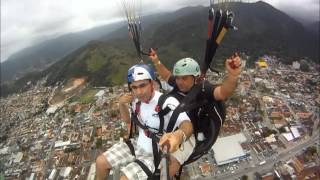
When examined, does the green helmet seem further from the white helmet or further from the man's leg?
the man's leg

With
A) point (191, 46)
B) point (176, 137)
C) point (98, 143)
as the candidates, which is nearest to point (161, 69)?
point (176, 137)

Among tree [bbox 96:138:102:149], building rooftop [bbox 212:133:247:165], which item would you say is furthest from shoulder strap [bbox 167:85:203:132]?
tree [bbox 96:138:102:149]

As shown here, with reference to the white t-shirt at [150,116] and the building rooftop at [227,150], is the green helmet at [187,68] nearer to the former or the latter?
the white t-shirt at [150,116]

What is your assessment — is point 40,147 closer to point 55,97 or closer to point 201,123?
point 55,97

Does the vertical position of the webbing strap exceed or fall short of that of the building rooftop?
it exceeds it

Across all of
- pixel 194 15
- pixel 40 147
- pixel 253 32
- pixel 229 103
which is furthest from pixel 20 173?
pixel 194 15

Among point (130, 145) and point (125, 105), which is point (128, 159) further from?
point (125, 105)
